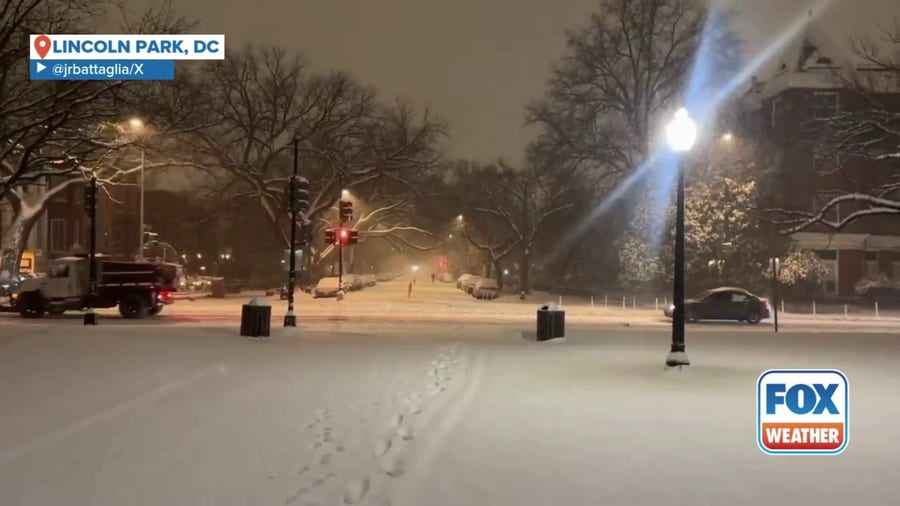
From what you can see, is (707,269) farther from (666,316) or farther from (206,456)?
(206,456)

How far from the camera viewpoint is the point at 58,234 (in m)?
74.7

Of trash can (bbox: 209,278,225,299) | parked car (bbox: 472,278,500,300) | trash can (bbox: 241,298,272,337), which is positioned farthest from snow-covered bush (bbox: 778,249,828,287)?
trash can (bbox: 209,278,225,299)

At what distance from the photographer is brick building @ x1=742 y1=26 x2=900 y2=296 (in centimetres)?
5006

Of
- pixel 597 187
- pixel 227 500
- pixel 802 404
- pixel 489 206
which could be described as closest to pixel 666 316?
pixel 597 187

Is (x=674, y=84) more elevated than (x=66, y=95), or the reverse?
(x=674, y=84)

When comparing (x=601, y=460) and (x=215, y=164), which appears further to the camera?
(x=215, y=164)

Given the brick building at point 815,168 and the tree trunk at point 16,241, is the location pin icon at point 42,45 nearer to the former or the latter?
the tree trunk at point 16,241

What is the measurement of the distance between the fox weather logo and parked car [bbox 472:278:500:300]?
46.2m

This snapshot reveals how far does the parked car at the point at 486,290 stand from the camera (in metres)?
55.2

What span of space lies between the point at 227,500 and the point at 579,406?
5.63 m

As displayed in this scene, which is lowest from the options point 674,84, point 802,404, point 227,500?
point 227,500

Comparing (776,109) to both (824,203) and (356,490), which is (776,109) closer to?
(824,203)

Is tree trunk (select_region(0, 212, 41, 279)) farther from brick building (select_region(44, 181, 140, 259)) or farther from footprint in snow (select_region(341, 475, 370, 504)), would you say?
footprint in snow (select_region(341, 475, 370, 504))

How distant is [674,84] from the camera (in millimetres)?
46531
